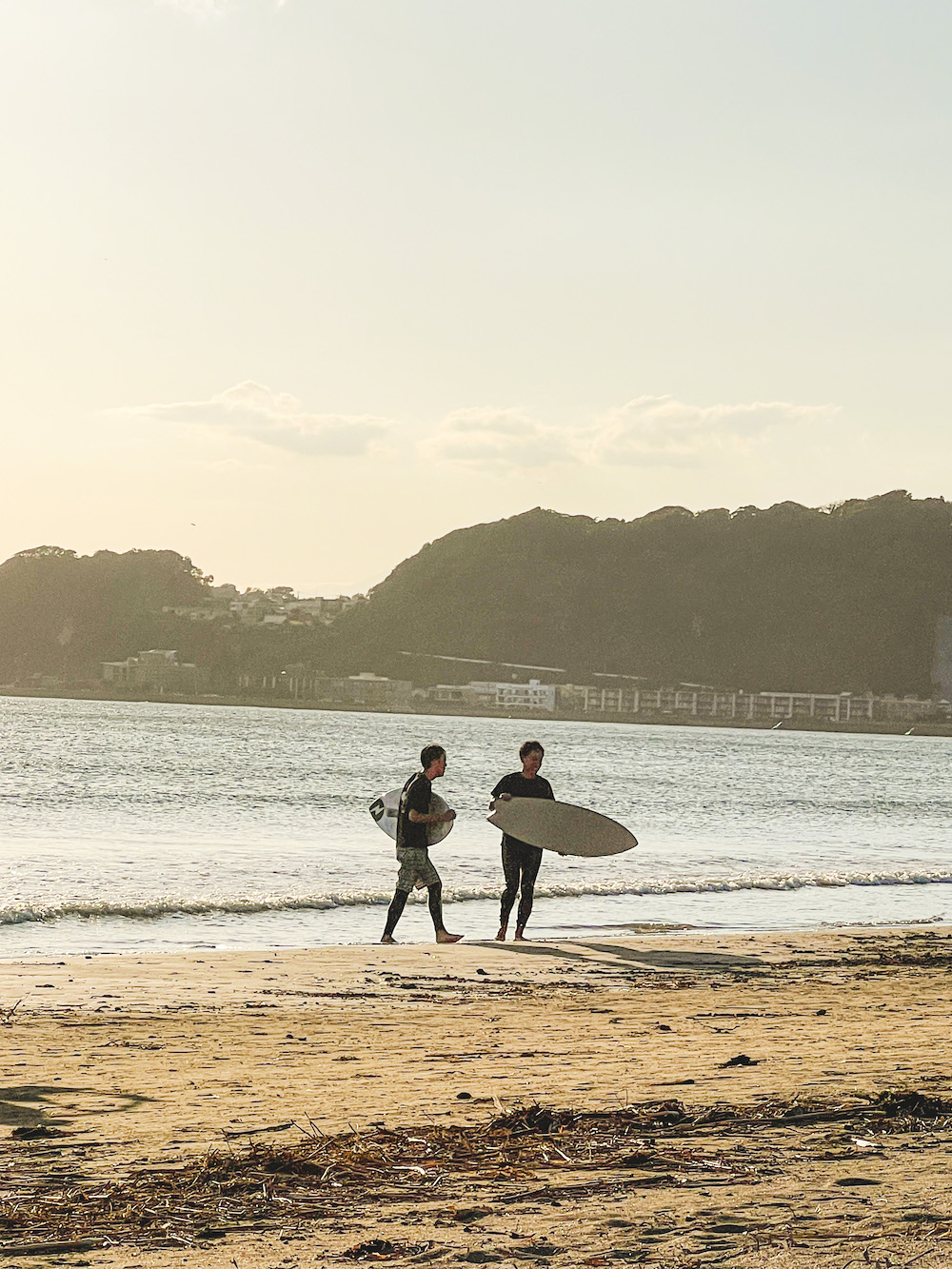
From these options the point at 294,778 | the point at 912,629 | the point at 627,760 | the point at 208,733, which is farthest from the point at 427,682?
the point at 294,778

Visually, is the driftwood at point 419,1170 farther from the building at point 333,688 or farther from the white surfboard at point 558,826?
the building at point 333,688

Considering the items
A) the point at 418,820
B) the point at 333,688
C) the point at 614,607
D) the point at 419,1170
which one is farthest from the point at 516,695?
the point at 419,1170

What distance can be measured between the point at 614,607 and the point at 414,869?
16189cm

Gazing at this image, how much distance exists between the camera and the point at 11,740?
6238 centimetres

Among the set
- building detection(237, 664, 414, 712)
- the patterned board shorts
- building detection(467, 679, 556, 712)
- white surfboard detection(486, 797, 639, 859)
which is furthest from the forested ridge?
the patterned board shorts

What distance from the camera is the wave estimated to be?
1341 centimetres

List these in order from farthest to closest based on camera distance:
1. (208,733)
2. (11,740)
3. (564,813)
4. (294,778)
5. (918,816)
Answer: (208,733) → (11,740) → (294,778) → (918,816) → (564,813)

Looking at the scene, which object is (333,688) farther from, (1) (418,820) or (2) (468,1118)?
(2) (468,1118)

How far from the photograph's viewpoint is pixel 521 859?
11484 millimetres

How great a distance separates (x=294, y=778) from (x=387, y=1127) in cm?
3797

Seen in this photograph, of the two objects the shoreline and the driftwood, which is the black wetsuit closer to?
the driftwood

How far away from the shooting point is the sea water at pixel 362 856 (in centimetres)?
1357

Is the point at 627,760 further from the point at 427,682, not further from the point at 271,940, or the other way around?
the point at 427,682

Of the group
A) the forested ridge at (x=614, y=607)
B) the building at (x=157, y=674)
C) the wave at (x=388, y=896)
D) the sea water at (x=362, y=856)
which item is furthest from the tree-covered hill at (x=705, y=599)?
the wave at (x=388, y=896)
